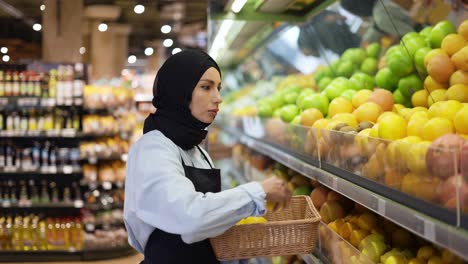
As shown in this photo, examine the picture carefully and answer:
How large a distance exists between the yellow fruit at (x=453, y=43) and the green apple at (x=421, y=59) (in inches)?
6.2

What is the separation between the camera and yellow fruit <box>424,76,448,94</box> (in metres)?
2.17

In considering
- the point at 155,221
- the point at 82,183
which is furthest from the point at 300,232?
the point at 82,183

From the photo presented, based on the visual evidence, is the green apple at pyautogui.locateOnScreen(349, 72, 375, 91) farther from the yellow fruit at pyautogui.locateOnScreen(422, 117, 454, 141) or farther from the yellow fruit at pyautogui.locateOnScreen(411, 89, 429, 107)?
the yellow fruit at pyautogui.locateOnScreen(422, 117, 454, 141)

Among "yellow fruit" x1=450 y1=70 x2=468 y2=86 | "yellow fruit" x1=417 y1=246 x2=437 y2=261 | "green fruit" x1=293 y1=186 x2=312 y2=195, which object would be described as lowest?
"green fruit" x1=293 y1=186 x2=312 y2=195

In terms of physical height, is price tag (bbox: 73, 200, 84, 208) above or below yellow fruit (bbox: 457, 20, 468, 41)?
below

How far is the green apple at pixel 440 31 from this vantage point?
2275 mm

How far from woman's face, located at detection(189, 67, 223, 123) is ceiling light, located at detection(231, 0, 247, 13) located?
A: 2.13m

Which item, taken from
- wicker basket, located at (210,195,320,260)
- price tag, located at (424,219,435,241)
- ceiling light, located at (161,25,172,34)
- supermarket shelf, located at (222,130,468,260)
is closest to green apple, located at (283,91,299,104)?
supermarket shelf, located at (222,130,468,260)

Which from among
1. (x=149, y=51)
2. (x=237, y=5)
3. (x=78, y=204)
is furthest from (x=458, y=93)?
(x=149, y=51)

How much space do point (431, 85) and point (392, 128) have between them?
1.43 feet

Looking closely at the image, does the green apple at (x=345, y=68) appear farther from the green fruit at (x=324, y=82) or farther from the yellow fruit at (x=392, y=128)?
the yellow fruit at (x=392, y=128)

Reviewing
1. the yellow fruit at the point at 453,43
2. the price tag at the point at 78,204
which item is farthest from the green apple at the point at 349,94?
the price tag at the point at 78,204

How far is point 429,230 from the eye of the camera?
1.31 meters

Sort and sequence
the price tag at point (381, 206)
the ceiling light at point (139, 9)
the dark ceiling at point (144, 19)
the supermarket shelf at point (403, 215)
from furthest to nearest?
the ceiling light at point (139, 9), the dark ceiling at point (144, 19), the price tag at point (381, 206), the supermarket shelf at point (403, 215)
